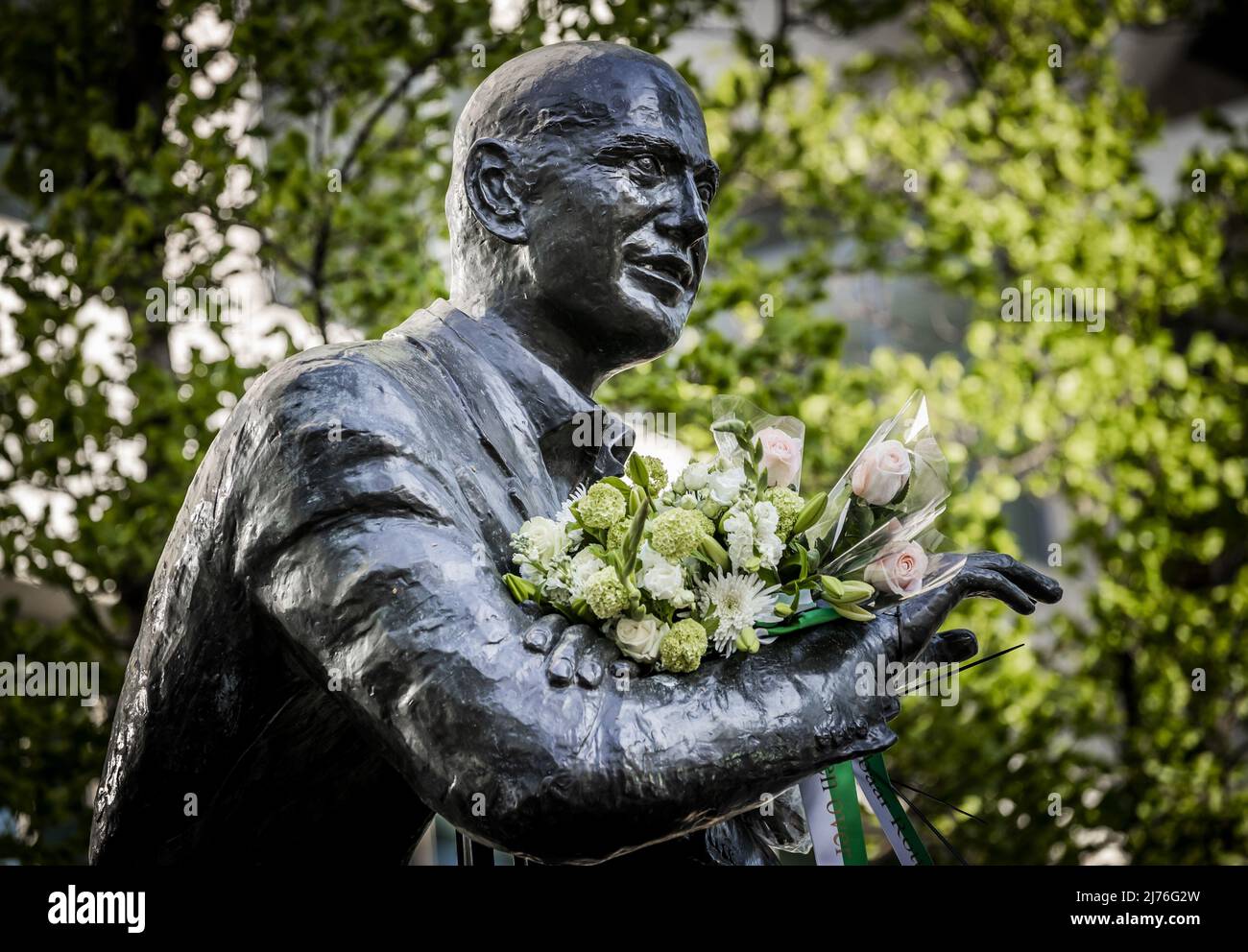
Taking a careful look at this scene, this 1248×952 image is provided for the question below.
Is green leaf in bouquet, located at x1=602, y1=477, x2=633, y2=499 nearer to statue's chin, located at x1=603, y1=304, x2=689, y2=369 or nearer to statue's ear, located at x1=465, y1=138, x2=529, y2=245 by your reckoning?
statue's chin, located at x1=603, y1=304, x2=689, y2=369

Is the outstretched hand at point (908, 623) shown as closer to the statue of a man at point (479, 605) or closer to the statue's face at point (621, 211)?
the statue of a man at point (479, 605)

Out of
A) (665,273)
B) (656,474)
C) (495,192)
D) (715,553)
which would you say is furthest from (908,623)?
(495,192)

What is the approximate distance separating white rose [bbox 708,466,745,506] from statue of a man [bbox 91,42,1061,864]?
0.95 ft

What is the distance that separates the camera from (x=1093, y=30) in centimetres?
1005

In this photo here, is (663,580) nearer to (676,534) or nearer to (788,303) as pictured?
(676,534)

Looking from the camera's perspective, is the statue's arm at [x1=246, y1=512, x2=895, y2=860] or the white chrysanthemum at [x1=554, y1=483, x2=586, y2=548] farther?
the white chrysanthemum at [x1=554, y1=483, x2=586, y2=548]

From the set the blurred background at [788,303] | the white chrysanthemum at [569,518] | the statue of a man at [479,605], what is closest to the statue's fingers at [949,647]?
the statue of a man at [479,605]

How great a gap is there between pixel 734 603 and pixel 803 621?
0.11m

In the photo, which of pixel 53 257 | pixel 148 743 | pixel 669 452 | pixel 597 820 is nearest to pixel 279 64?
pixel 53 257

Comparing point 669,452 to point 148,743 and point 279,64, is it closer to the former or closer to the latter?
point 279,64

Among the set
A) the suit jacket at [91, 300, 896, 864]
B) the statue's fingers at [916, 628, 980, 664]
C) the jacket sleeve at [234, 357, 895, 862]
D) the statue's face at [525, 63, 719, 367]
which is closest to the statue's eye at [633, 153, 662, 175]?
the statue's face at [525, 63, 719, 367]

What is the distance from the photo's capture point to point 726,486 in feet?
8.48

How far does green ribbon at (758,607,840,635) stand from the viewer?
2.42 meters
